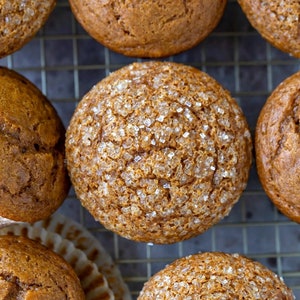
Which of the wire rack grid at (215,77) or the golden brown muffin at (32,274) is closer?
the golden brown muffin at (32,274)

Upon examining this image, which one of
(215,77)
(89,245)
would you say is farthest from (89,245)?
(215,77)

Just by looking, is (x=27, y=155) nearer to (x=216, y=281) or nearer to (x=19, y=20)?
(x=19, y=20)

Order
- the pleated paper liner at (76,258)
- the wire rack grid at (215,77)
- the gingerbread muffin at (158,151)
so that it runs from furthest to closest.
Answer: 1. the wire rack grid at (215,77)
2. the pleated paper liner at (76,258)
3. the gingerbread muffin at (158,151)

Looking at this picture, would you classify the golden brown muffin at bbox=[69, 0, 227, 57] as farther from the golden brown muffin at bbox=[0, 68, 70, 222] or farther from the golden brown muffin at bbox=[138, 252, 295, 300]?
the golden brown muffin at bbox=[138, 252, 295, 300]

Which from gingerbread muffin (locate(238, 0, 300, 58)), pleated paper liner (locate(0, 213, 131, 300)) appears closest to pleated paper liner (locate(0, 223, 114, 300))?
pleated paper liner (locate(0, 213, 131, 300))

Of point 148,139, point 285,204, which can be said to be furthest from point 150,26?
point 285,204

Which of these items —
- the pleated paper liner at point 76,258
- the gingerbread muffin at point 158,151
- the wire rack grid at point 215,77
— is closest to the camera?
the gingerbread muffin at point 158,151

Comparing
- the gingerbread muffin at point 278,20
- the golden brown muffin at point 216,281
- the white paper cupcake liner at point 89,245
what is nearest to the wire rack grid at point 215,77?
the white paper cupcake liner at point 89,245

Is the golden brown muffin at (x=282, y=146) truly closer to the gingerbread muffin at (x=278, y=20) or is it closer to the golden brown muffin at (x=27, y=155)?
the gingerbread muffin at (x=278, y=20)
